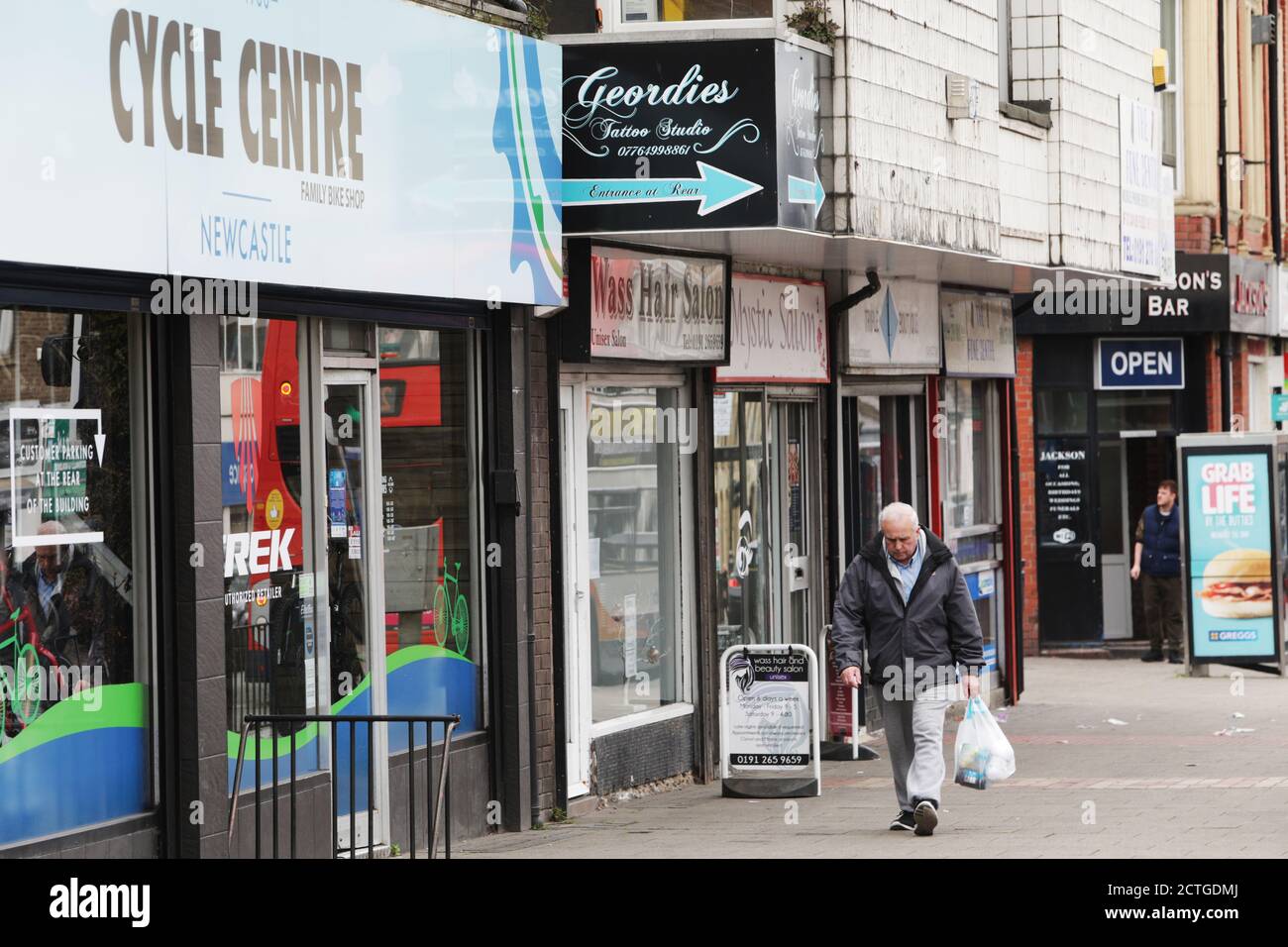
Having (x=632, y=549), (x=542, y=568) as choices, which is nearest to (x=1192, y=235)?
(x=632, y=549)

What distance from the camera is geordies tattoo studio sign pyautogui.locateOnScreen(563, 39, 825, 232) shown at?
11328mm

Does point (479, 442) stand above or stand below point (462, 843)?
above

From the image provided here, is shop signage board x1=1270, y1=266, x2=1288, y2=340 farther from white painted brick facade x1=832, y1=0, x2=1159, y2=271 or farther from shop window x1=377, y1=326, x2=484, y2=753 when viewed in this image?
shop window x1=377, y1=326, x2=484, y2=753

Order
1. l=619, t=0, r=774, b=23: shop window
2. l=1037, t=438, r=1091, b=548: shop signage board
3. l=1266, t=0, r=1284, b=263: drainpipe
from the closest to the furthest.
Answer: l=619, t=0, r=774, b=23: shop window
l=1037, t=438, r=1091, b=548: shop signage board
l=1266, t=0, r=1284, b=263: drainpipe

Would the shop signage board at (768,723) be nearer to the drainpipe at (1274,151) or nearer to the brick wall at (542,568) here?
the brick wall at (542,568)

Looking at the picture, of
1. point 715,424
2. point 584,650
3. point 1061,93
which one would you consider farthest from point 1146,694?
point 584,650

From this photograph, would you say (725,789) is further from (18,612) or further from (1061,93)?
(1061,93)

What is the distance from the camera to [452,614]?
11109 mm

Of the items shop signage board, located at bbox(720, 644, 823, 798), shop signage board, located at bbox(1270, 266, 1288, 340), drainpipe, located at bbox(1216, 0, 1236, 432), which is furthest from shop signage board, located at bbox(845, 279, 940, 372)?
shop signage board, located at bbox(1270, 266, 1288, 340)

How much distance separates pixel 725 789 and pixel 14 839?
5.75 metres

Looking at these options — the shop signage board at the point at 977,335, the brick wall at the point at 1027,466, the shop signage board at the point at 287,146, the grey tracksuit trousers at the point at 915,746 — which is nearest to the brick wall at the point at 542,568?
the shop signage board at the point at 287,146

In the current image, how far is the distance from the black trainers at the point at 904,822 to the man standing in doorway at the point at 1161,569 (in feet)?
35.8

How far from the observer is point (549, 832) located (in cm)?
1127

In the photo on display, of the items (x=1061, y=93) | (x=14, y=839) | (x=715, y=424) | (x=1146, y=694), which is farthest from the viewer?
(x=1146, y=694)
